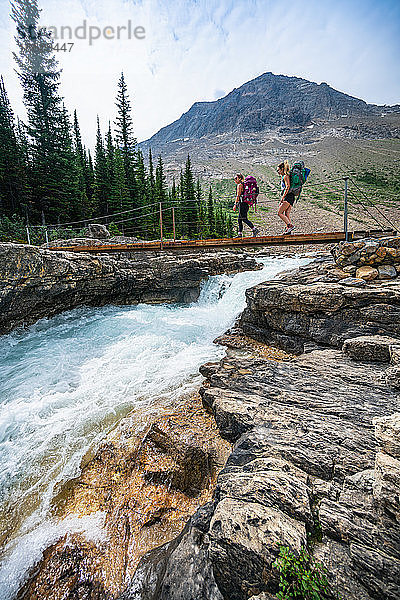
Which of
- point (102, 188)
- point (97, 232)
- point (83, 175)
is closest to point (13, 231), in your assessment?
point (97, 232)

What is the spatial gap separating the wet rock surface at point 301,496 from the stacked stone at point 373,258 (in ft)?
11.3

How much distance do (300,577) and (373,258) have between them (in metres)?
8.10

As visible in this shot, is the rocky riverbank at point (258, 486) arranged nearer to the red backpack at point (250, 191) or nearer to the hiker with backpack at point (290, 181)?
the hiker with backpack at point (290, 181)

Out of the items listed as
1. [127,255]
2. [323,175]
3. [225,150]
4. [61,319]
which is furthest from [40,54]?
[225,150]

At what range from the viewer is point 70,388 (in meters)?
7.38

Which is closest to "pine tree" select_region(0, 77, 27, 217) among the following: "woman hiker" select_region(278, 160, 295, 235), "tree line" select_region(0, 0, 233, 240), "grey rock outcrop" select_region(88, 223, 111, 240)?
"tree line" select_region(0, 0, 233, 240)

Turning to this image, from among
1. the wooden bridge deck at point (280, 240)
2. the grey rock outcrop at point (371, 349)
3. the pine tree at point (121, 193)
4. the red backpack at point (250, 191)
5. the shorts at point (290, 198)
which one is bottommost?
the grey rock outcrop at point (371, 349)

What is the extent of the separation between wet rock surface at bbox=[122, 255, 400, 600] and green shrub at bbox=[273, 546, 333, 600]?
60 millimetres

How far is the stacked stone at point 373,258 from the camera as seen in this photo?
7.52m

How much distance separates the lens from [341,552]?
2.10 metres

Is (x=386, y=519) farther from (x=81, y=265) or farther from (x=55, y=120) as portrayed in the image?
(x=55, y=120)

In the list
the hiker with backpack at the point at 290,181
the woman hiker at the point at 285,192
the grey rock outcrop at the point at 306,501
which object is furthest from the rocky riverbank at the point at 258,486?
the hiker with backpack at the point at 290,181

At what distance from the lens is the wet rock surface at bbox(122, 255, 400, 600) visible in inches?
81.9

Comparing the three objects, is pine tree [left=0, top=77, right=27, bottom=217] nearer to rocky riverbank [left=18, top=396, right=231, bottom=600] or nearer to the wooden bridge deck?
the wooden bridge deck
